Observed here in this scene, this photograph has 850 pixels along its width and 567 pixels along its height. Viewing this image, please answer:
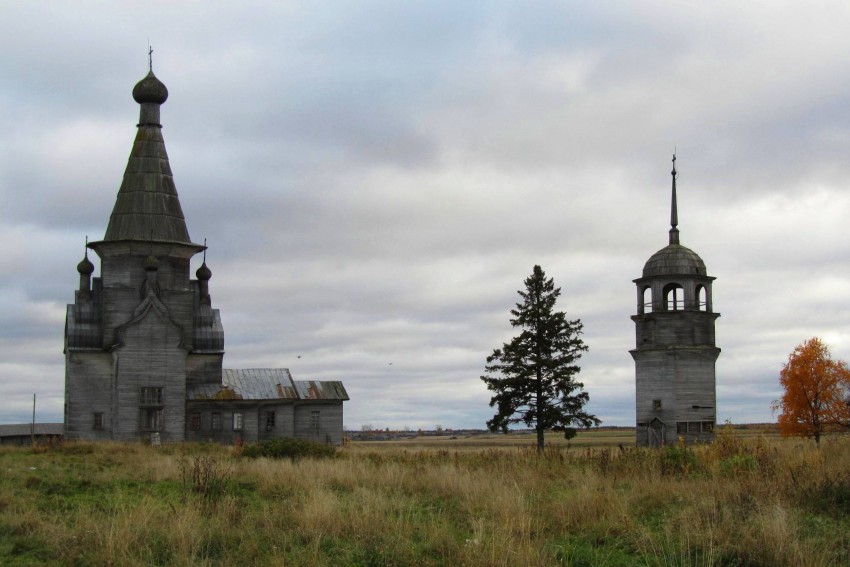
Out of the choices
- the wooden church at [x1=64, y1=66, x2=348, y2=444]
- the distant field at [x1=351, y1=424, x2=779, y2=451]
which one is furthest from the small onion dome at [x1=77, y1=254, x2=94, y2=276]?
the distant field at [x1=351, y1=424, x2=779, y2=451]

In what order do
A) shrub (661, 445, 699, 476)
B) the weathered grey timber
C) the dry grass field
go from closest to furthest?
the dry grass field → shrub (661, 445, 699, 476) → the weathered grey timber

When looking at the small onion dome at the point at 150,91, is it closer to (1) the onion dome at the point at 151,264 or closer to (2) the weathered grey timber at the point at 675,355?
(1) the onion dome at the point at 151,264

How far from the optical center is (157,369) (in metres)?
47.0

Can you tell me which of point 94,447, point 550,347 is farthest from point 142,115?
point 550,347

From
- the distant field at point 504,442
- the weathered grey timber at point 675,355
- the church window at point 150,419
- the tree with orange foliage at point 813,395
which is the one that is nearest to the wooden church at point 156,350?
the church window at point 150,419

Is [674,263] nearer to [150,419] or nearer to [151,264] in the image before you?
[151,264]

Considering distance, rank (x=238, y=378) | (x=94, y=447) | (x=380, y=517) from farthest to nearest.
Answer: (x=238, y=378), (x=94, y=447), (x=380, y=517)

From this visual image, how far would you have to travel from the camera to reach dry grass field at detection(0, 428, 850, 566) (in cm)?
1012

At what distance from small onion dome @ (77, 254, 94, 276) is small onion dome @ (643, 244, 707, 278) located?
93.0ft

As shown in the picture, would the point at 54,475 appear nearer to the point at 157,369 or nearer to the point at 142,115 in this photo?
the point at 157,369

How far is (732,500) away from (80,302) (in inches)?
1646

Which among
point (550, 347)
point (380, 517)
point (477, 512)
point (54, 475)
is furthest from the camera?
point (550, 347)

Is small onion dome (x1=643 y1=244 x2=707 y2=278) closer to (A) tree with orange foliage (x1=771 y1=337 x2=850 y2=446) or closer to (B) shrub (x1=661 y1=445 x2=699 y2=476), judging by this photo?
(A) tree with orange foliage (x1=771 y1=337 x2=850 y2=446)

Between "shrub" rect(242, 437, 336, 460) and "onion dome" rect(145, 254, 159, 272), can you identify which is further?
"onion dome" rect(145, 254, 159, 272)
